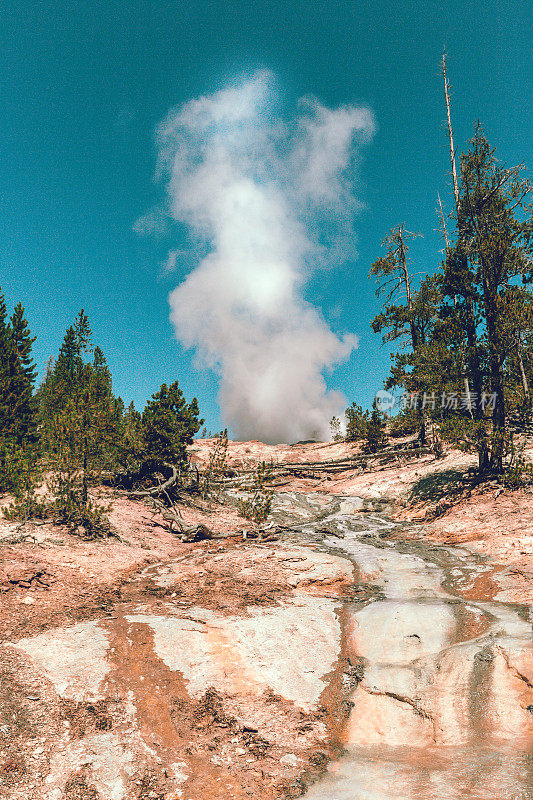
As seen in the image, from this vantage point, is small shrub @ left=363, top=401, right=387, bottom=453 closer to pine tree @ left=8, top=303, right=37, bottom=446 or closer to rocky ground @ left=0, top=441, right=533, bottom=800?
rocky ground @ left=0, top=441, right=533, bottom=800

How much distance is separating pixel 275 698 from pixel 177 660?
1.37m

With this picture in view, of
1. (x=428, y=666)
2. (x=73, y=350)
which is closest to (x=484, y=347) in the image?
(x=428, y=666)

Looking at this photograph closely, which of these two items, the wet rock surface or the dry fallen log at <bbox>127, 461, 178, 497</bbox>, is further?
the dry fallen log at <bbox>127, 461, 178, 497</bbox>

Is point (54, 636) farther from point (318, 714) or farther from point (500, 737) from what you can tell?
point (500, 737)

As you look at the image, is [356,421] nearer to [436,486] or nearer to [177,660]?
[436,486]

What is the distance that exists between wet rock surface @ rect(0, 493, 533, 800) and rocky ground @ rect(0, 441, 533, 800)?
20 millimetres

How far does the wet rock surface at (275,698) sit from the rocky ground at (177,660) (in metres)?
0.02

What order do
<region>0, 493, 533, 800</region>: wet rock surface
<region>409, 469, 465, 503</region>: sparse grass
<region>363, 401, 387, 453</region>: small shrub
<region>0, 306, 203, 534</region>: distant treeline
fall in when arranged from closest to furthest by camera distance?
<region>0, 493, 533, 800</region>: wet rock surface, <region>0, 306, 203, 534</region>: distant treeline, <region>409, 469, 465, 503</region>: sparse grass, <region>363, 401, 387, 453</region>: small shrub

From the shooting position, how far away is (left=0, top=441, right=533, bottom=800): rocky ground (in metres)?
3.47

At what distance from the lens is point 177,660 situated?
→ 5.12 metres

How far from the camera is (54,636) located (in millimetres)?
5469

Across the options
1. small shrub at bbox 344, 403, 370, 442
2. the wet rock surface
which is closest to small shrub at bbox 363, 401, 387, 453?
small shrub at bbox 344, 403, 370, 442

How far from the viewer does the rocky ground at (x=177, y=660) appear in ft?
11.4

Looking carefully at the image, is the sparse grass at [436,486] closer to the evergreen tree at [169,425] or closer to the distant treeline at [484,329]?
the distant treeline at [484,329]
